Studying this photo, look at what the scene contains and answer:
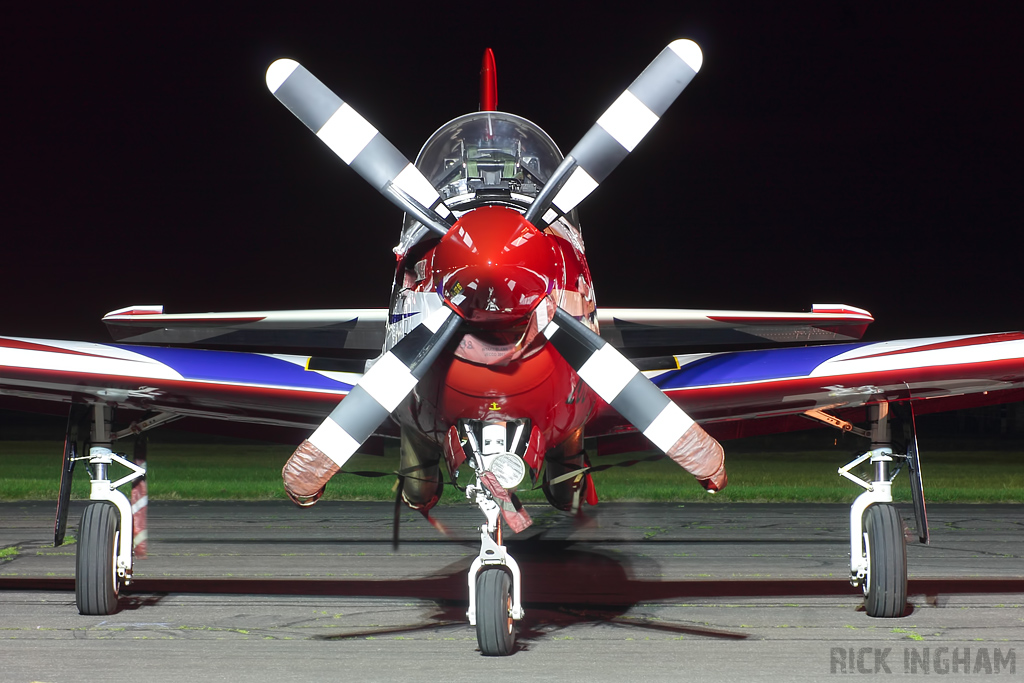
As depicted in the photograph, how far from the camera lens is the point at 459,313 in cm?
530

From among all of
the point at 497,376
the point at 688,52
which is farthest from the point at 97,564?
the point at 688,52

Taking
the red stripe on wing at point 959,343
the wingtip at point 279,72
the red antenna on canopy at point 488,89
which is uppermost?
the red antenna on canopy at point 488,89

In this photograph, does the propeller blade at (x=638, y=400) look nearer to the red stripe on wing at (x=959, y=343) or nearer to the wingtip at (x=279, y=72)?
the wingtip at (x=279, y=72)

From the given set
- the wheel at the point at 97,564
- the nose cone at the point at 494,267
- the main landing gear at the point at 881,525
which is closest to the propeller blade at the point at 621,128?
the nose cone at the point at 494,267

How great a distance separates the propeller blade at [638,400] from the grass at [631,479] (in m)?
13.2

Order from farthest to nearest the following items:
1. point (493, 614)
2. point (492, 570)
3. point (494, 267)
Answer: point (492, 570) → point (493, 614) → point (494, 267)

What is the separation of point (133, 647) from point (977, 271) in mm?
41686

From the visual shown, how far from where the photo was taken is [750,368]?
25.8ft

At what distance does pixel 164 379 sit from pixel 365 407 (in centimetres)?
241

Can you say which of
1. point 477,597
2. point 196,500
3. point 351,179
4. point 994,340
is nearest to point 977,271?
point 351,179

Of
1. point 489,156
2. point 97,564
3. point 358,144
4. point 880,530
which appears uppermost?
point 489,156

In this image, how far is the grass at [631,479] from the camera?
1927 centimetres

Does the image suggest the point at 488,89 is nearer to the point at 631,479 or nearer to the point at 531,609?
the point at 531,609

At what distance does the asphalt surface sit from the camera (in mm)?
5922
